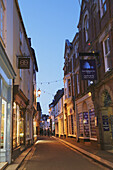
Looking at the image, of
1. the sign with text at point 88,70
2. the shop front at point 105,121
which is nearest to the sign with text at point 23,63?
the sign with text at point 88,70

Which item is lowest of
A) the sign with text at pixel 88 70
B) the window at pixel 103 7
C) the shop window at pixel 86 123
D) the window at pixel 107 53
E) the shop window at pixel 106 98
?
the shop window at pixel 86 123

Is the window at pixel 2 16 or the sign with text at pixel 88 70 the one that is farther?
the sign with text at pixel 88 70

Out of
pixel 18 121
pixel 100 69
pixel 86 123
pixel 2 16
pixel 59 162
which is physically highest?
pixel 2 16

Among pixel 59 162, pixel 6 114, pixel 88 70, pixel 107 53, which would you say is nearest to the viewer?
pixel 6 114

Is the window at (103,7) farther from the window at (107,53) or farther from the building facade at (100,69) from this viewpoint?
the window at (107,53)

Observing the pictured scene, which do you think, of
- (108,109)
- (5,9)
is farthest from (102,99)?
(5,9)

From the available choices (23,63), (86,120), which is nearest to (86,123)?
(86,120)

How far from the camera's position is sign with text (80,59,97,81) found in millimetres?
14008

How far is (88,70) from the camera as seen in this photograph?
46.7ft

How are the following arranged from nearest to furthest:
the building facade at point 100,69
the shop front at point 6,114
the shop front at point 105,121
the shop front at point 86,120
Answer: the shop front at point 6,114 → the building facade at point 100,69 → the shop front at point 105,121 → the shop front at point 86,120

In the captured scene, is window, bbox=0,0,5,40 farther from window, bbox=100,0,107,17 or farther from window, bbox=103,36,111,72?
window, bbox=100,0,107,17

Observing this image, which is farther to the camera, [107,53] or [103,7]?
[103,7]

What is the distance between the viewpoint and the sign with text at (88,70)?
1401cm

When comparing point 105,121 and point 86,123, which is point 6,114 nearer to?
point 105,121
